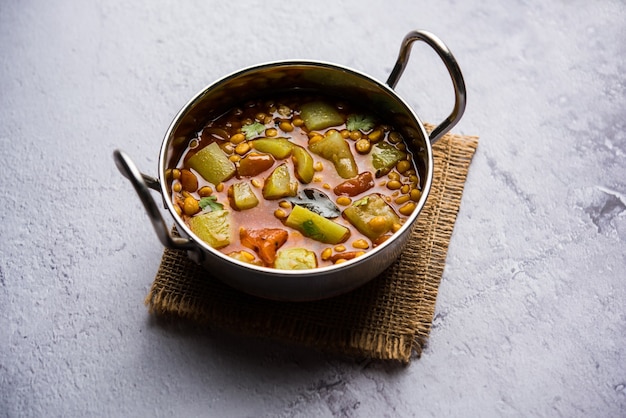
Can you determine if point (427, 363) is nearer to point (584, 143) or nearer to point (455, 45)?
point (584, 143)

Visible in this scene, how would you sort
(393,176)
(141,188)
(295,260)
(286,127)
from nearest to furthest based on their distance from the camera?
(141,188), (295,260), (393,176), (286,127)

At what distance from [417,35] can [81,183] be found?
4.51 feet

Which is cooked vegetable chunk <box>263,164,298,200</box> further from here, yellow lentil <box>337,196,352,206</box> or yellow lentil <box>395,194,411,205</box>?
yellow lentil <box>395,194,411,205</box>

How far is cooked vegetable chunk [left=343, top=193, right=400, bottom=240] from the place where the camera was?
2336mm

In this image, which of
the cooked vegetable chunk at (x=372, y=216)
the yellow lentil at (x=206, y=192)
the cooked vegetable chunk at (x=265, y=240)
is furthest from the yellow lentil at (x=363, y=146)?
the yellow lentil at (x=206, y=192)

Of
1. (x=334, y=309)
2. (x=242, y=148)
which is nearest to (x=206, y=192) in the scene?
(x=242, y=148)

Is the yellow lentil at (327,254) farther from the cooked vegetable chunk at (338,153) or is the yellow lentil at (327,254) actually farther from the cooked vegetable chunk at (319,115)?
the cooked vegetable chunk at (319,115)

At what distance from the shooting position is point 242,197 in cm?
241

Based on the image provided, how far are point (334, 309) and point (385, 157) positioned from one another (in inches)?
21.3

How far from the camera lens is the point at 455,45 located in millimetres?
3162

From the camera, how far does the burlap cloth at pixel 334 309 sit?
239 centimetres

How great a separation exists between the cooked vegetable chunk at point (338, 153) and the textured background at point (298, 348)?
492 mm

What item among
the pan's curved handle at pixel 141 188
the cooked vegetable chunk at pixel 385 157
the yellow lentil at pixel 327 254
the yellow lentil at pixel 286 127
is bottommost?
the yellow lentil at pixel 327 254

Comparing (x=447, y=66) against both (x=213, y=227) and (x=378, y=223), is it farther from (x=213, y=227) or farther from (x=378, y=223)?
(x=213, y=227)
